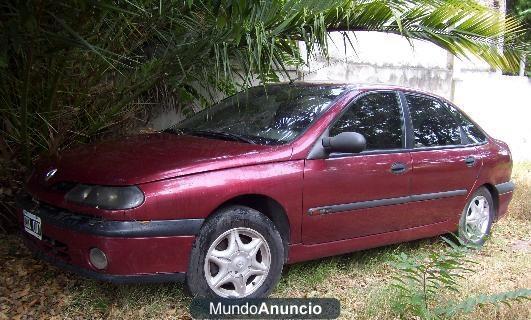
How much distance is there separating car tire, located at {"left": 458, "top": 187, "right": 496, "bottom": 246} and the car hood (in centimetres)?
223

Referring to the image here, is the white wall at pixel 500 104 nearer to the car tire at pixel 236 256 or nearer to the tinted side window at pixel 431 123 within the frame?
the tinted side window at pixel 431 123

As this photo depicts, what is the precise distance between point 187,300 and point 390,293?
1.31 meters

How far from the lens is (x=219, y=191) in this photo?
3.21 m

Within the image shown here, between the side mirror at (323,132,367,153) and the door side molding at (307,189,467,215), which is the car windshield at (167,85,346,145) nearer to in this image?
the side mirror at (323,132,367,153)

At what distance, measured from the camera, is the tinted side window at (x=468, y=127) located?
5.02 metres

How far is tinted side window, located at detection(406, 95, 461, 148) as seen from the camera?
14.8 ft

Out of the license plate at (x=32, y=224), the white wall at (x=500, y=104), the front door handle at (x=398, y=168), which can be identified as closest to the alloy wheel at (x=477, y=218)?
the front door handle at (x=398, y=168)

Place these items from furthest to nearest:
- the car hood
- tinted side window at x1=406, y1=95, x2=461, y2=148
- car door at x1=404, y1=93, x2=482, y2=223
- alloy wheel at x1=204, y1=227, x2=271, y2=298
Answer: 1. tinted side window at x1=406, y1=95, x2=461, y2=148
2. car door at x1=404, y1=93, x2=482, y2=223
3. alloy wheel at x1=204, y1=227, x2=271, y2=298
4. the car hood

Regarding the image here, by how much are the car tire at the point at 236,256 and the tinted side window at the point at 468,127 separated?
7.87ft

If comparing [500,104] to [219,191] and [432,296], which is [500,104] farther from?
[219,191]

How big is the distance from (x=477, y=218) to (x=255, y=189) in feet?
8.87

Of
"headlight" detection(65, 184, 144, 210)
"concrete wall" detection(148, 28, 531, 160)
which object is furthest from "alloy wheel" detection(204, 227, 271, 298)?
"concrete wall" detection(148, 28, 531, 160)

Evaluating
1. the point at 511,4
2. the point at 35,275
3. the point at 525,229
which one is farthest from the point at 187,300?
the point at 511,4

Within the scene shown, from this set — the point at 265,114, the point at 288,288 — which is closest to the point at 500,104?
the point at 265,114
